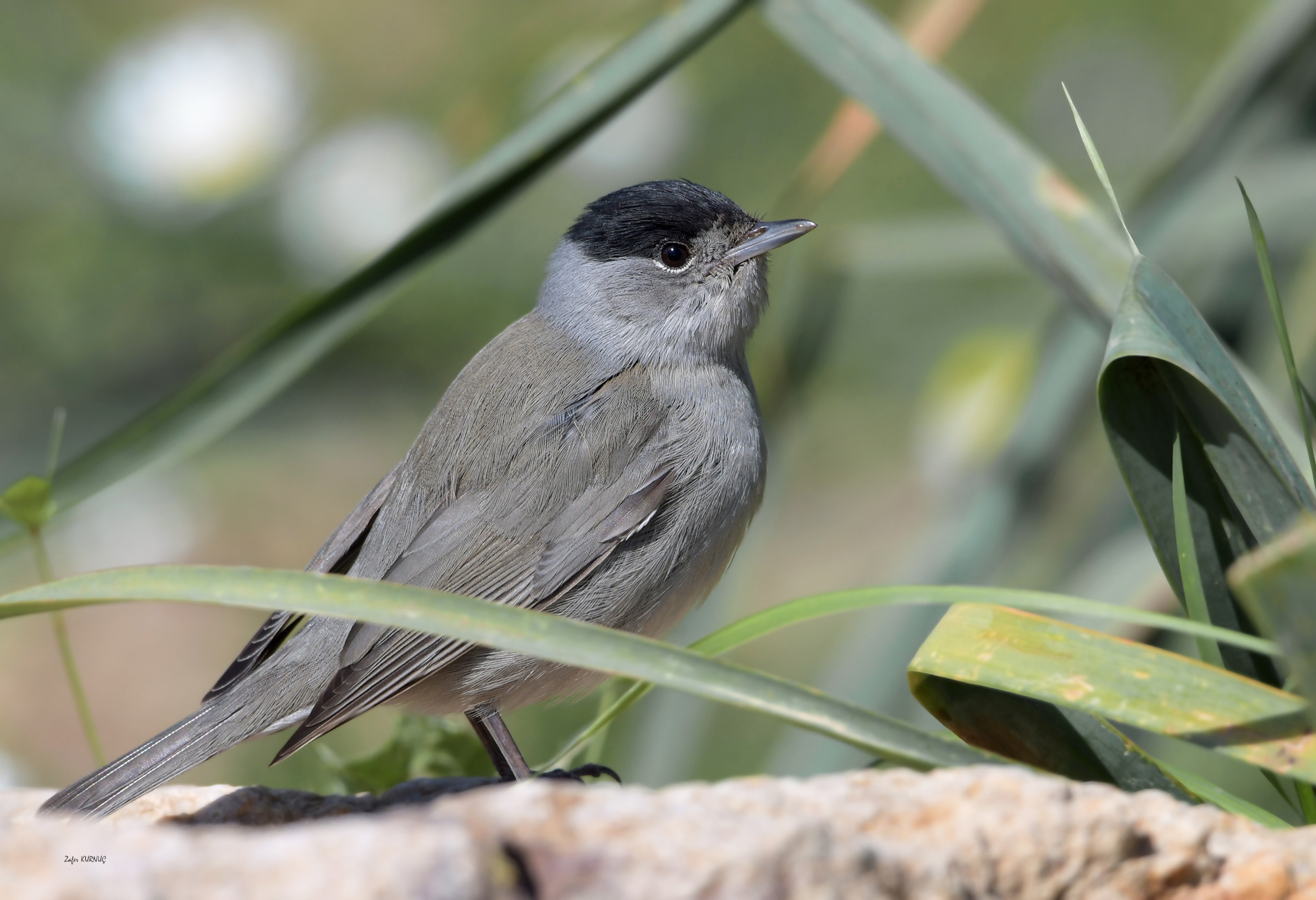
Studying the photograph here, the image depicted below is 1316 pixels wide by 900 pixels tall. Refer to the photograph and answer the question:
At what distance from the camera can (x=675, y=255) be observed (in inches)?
127

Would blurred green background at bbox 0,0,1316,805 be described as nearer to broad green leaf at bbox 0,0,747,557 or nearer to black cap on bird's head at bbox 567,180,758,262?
black cap on bird's head at bbox 567,180,758,262

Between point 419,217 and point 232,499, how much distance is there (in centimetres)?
399

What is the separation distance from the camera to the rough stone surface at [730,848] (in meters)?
1.12

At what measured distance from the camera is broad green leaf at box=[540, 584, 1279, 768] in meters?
1.53

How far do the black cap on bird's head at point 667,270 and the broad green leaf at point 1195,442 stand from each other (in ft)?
4.53

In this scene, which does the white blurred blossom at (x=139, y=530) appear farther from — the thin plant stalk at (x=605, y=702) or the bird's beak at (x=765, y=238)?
the bird's beak at (x=765, y=238)

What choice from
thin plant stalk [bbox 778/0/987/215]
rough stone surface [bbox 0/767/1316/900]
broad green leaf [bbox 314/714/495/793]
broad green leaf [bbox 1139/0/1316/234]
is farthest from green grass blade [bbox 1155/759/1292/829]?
thin plant stalk [bbox 778/0/987/215]

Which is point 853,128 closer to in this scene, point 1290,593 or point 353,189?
point 1290,593

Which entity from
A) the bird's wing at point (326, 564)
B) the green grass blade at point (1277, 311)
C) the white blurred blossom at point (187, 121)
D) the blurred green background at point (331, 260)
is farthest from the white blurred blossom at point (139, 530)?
the green grass blade at point (1277, 311)

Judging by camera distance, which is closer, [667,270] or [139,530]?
[667,270]

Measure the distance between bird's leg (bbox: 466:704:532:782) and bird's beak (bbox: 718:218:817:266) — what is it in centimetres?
133

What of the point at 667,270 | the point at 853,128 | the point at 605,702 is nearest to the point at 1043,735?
the point at 605,702

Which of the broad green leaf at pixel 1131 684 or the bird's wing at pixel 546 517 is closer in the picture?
the broad green leaf at pixel 1131 684

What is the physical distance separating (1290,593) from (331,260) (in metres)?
→ 5.60
